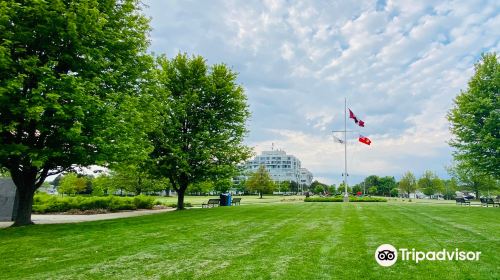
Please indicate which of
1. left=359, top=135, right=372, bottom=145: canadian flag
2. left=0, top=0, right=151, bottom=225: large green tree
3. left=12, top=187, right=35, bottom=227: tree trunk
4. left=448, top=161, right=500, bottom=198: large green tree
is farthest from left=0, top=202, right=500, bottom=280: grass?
left=448, top=161, right=500, bottom=198: large green tree

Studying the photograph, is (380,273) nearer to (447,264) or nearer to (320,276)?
(320,276)

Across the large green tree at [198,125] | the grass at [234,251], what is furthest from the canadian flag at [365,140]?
the grass at [234,251]

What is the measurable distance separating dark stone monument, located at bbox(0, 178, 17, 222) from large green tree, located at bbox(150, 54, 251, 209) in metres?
8.77

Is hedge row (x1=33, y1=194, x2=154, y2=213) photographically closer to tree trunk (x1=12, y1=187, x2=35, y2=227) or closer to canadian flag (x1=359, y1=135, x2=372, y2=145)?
tree trunk (x1=12, y1=187, x2=35, y2=227)

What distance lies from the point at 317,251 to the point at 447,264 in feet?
10.3

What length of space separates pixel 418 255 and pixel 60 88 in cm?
1382

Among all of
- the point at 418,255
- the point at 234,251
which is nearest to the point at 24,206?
the point at 234,251

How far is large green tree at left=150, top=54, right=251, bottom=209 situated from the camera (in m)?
24.0

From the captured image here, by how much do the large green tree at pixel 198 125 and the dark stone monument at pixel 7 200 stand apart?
28.8ft

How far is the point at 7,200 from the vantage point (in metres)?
19.1

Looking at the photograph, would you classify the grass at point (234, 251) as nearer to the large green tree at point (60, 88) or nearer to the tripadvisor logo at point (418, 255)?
the tripadvisor logo at point (418, 255)

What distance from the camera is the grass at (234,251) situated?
7008 millimetres

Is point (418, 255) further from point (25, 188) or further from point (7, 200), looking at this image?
point (7, 200)

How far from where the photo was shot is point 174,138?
24641 mm
